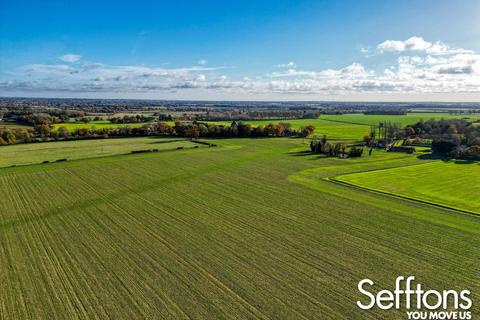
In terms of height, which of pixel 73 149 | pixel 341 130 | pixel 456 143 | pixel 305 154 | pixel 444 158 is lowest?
pixel 444 158

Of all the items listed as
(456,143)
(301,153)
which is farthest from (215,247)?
(456,143)

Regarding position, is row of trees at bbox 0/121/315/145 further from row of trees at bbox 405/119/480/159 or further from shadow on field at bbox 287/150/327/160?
row of trees at bbox 405/119/480/159

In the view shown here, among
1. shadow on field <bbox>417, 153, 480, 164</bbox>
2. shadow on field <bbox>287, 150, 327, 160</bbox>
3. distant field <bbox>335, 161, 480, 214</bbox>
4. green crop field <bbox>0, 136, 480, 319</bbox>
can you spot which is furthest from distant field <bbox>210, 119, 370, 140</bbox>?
green crop field <bbox>0, 136, 480, 319</bbox>

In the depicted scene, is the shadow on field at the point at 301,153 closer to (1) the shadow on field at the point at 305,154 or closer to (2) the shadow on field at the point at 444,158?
(1) the shadow on field at the point at 305,154

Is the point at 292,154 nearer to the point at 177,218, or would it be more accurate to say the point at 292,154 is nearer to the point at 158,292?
the point at 177,218

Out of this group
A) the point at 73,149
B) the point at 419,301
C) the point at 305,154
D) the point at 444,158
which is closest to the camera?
the point at 419,301

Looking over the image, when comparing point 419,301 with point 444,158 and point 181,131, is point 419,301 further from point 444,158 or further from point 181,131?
point 181,131

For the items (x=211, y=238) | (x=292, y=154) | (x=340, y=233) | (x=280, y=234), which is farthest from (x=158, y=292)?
(x=292, y=154)
